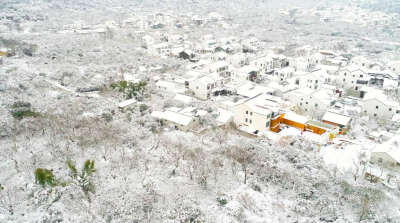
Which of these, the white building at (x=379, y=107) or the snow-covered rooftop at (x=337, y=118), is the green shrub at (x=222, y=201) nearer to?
the snow-covered rooftop at (x=337, y=118)

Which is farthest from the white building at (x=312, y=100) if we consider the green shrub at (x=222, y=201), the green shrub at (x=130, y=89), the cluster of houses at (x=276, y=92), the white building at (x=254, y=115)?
the green shrub at (x=222, y=201)

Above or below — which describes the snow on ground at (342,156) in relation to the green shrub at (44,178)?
below

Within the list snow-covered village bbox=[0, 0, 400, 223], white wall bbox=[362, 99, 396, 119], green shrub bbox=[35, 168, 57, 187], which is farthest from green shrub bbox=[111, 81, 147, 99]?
white wall bbox=[362, 99, 396, 119]

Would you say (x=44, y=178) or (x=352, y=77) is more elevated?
(x=352, y=77)

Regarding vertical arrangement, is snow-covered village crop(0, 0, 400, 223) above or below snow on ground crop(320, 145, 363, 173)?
above

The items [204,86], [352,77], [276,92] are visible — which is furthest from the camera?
[352,77]

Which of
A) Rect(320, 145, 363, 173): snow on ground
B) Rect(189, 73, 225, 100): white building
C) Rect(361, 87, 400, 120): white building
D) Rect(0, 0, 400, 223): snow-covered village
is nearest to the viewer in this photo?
Rect(0, 0, 400, 223): snow-covered village

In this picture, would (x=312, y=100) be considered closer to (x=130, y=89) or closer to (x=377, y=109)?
(x=377, y=109)

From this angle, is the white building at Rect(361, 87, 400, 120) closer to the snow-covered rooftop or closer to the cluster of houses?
the cluster of houses

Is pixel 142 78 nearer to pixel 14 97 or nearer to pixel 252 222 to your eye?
pixel 14 97

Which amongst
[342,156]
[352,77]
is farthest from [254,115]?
[352,77]
